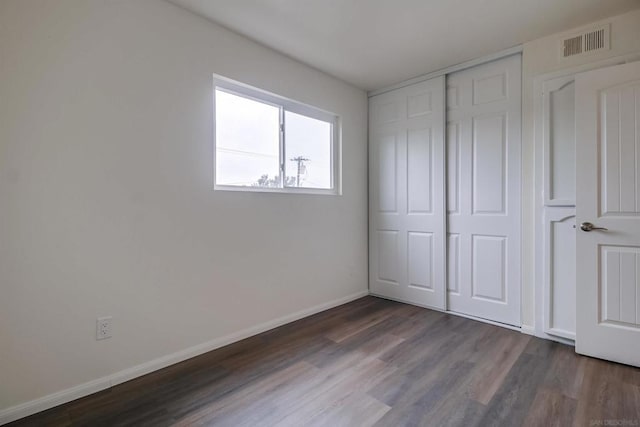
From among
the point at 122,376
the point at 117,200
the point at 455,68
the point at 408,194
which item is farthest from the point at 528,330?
the point at 117,200

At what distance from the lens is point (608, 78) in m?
2.12

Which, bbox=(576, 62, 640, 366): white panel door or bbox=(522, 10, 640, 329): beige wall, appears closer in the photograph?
bbox=(576, 62, 640, 366): white panel door

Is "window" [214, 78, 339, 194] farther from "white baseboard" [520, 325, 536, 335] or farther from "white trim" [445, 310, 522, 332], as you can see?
"white baseboard" [520, 325, 536, 335]

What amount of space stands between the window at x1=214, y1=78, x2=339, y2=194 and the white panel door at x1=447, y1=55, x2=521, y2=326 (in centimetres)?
128

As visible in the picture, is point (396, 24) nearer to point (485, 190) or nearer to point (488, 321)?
point (485, 190)

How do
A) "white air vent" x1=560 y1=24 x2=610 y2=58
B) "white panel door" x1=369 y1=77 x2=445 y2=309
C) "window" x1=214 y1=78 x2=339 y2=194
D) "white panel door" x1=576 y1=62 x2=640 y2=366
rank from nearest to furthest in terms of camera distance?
"white panel door" x1=576 y1=62 x2=640 y2=366 < "white air vent" x1=560 y1=24 x2=610 y2=58 < "window" x1=214 y1=78 x2=339 y2=194 < "white panel door" x1=369 y1=77 x2=445 y2=309

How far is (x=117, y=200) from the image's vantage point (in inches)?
74.3

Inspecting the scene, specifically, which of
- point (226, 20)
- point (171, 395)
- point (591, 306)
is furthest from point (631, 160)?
point (171, 395)

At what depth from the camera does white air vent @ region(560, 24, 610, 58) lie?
7.51 ft

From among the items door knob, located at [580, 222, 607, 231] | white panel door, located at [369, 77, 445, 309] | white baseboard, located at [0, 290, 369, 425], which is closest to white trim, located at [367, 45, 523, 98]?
white panel door, located at [369, 77, 445, 309]

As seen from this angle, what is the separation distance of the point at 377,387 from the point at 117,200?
1950 millimetres

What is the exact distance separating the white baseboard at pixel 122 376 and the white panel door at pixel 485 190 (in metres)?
1.79

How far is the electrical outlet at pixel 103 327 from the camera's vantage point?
1825mm

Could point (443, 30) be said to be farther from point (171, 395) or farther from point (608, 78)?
point (171, 395)
